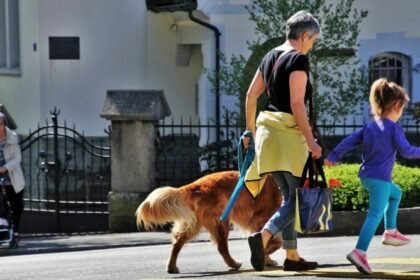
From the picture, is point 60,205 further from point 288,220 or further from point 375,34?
point 288,220

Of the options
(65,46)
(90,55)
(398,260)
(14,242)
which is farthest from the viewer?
(90,55)

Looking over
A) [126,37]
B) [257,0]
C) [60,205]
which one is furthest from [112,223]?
[126,37]

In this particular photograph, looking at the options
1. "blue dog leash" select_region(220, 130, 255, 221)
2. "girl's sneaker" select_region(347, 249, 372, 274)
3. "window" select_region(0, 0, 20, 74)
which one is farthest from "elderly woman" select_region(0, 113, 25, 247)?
"window" select_region(0, 0, 20, 74)

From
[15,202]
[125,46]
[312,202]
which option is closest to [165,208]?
[312,202]

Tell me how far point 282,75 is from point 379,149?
0.93 metres

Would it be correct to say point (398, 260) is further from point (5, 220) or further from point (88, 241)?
point (5, 220)

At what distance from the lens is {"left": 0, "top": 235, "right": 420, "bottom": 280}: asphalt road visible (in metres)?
8.62

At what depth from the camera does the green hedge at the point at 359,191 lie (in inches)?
517

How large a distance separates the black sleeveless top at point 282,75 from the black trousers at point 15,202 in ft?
20.8

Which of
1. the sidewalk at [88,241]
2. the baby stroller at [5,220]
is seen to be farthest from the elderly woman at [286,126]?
the baby stroller at [5,220]

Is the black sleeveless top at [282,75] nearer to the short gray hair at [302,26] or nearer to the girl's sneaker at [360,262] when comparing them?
the short gray hair at [302,26]

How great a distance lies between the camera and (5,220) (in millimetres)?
13812

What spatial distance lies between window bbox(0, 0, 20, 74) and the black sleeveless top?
47.0 ft

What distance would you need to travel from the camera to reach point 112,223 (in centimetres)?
1536
